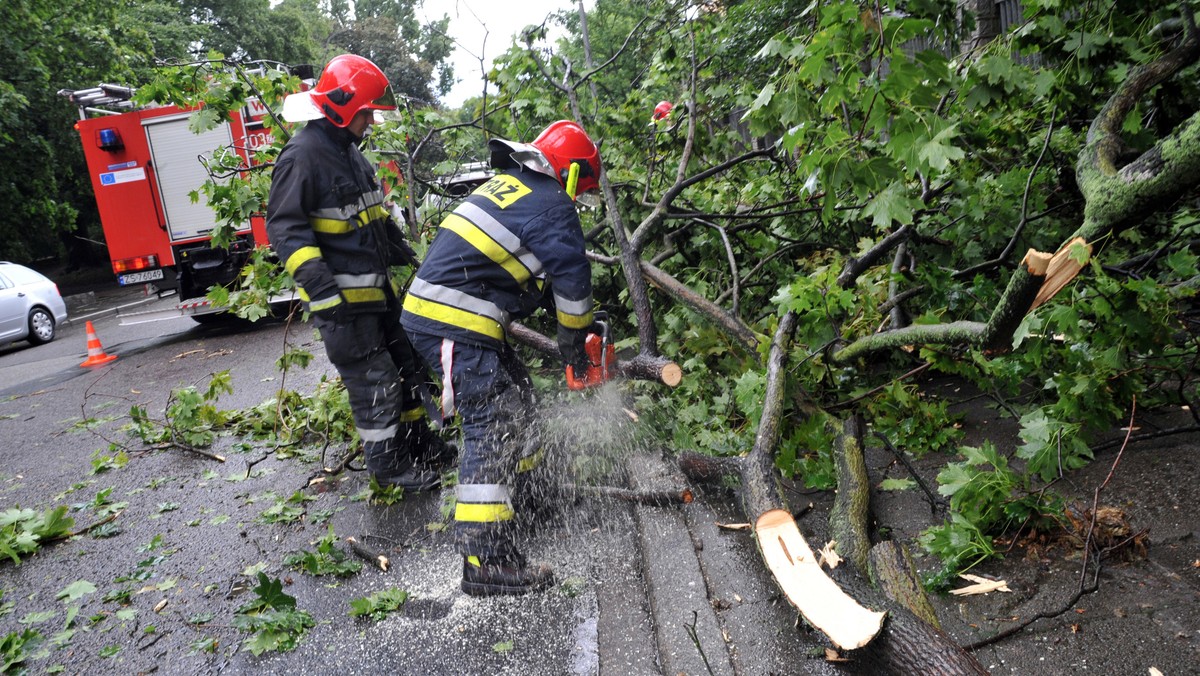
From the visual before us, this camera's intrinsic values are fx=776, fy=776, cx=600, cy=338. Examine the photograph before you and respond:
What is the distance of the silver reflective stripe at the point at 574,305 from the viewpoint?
10.1ft

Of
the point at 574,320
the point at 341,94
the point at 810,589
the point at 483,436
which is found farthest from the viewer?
the point at 341,94

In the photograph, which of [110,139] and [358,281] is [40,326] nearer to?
[110,139]

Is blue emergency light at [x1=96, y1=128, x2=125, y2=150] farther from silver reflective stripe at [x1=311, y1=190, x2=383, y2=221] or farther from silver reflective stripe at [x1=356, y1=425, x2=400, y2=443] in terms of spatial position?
silver reflective stripe at [x1=356, y1=425, x2=400, y2=443]

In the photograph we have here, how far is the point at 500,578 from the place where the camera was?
286 cm

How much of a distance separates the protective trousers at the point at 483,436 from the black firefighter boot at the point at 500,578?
0.10 feet

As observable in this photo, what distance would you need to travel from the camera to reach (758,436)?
295cm

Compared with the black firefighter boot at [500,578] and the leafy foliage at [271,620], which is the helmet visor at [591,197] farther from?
the leafy foliage at [271,620]

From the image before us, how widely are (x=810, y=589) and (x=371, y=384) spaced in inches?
95.0

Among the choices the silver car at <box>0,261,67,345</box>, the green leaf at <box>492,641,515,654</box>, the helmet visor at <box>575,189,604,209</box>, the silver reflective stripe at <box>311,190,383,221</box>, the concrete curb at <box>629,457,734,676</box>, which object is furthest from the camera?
the silver car at <box>0,261,67,345</box>

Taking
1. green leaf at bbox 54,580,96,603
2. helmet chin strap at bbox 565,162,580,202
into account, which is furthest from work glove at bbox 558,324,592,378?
green leaf at bbox 54,580,96,603

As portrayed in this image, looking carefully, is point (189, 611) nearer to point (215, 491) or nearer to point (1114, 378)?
point (215, 491)

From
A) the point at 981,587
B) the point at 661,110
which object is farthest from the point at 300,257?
the point at 661,110

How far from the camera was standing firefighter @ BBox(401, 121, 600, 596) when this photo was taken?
2979 mm

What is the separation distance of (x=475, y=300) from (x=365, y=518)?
1343mm
